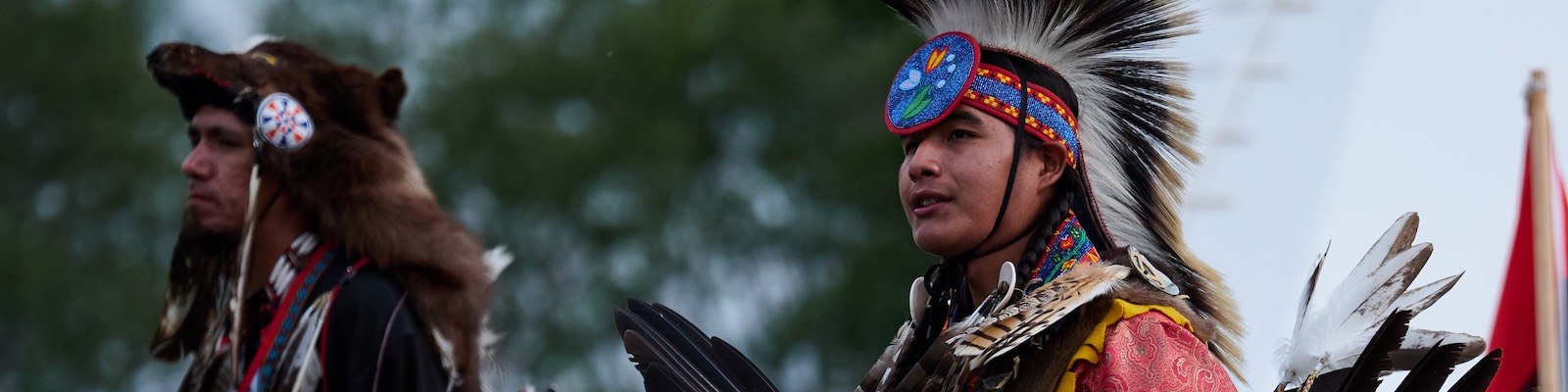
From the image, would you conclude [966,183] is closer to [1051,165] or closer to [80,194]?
[1051,165]

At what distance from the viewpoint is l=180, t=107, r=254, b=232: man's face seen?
13.0 feet

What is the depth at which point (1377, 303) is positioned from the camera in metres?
2.64

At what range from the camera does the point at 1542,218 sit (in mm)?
4109

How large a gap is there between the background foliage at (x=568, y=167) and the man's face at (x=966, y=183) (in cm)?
597

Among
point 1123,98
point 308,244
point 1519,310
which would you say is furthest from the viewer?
point 1519,310

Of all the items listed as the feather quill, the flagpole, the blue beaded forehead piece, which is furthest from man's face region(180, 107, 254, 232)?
the flagpole

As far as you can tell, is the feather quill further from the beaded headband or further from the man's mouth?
the man's mouth

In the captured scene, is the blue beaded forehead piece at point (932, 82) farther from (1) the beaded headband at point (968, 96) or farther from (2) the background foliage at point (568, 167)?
(2) the background foliage at point (568, 167)

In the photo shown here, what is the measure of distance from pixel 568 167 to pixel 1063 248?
6986 mm

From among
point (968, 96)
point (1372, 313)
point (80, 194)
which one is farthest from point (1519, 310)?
point (80, 194)

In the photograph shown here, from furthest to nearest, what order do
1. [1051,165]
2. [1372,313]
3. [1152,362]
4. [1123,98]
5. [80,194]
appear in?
[80,194] → [1123,98] → [1051,165] → [1372,313] → [1152,362]

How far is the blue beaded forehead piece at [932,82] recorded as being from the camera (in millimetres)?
2719

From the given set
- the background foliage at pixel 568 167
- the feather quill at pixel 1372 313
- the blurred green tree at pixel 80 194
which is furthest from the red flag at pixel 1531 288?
the blurred green tree at pixel 80 194

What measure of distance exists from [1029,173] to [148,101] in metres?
7.97
